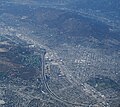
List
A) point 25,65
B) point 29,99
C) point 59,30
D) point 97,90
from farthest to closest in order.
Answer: point 59,30, point 25,65, point 97,90, point 29,99

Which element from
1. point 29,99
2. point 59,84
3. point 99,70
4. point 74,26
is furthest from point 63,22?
point 29,99

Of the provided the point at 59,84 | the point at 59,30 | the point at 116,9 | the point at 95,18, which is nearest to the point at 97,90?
the point at 59,84

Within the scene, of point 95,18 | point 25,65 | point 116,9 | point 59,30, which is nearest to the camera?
point 25,65

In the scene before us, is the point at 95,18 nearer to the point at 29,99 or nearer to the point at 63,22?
the point at 63,22

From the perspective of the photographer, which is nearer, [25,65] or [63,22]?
[25,65]

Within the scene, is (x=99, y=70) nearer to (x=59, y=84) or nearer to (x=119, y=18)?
(x=59, y=84)

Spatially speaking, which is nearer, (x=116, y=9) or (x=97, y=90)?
(x=97, y=90)

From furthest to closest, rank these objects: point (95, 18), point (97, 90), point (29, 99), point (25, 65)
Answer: point (95, 18)
point (25, 65)
point (97, 90)
point (29, 99)

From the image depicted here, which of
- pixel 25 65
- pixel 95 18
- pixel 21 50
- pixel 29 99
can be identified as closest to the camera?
pixel 29 99
